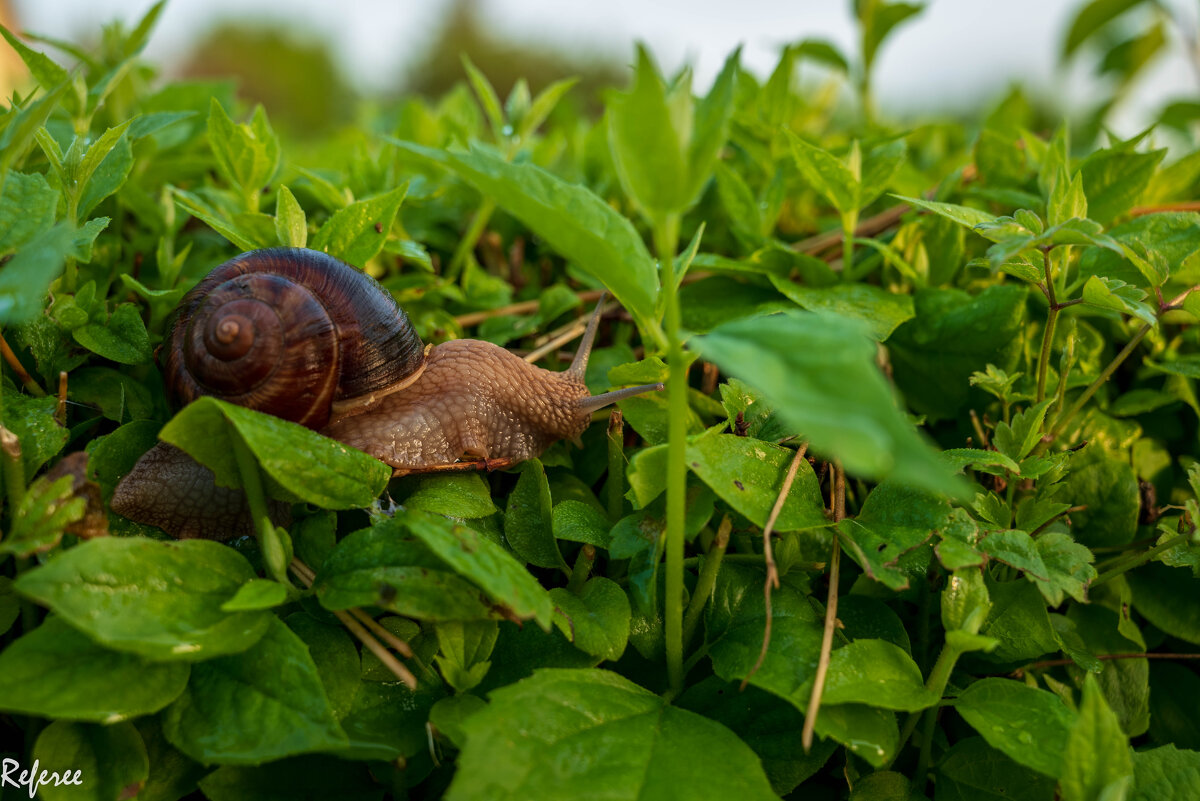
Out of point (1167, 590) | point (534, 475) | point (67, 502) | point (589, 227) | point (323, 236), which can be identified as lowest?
point (1167, 590)

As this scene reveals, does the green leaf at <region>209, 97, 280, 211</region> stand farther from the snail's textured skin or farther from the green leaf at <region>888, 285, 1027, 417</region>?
the green leaf at <region>888, 285, 1027, 417</region>

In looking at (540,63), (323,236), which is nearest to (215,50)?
(540,63)

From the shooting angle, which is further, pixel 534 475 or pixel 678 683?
pixel 534 475

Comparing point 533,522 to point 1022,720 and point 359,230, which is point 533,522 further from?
point 1022,720

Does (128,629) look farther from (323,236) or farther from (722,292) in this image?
(722,292)

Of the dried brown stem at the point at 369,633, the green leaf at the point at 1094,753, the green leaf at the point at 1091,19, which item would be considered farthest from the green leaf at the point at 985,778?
the green leaf at the point at 1091,19

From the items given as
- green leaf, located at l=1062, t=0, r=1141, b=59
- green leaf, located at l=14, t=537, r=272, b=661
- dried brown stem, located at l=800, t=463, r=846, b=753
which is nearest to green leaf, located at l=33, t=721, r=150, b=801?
green leaf, located at l=14, t=537, r=272, b=661
